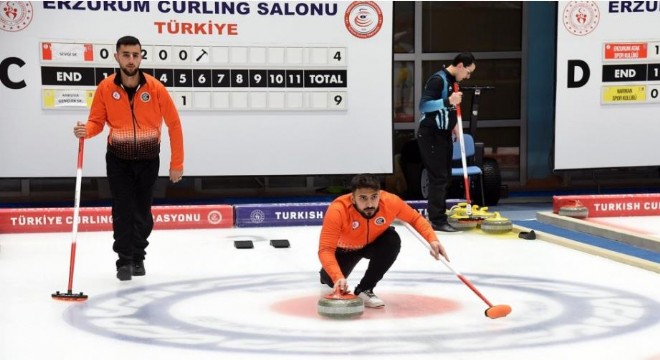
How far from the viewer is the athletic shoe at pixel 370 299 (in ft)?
17.9

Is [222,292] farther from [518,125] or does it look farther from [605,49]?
[518,125]

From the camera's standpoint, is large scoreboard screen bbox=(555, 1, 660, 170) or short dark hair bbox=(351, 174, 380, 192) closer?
short dark hair bbox=(351, 174, 380, 192)

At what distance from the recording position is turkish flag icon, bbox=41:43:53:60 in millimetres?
10211

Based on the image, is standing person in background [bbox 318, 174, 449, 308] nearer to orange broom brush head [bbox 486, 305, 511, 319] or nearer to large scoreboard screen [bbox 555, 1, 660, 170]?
orange broom brush head [bbox 486, 305, 511, 319]

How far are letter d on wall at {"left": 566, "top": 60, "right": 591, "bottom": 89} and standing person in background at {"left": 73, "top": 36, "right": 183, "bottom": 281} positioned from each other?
5.68 meters

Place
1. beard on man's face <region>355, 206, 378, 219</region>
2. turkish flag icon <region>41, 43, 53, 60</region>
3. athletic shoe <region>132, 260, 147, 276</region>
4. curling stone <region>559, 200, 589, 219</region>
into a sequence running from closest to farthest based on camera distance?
beard on man's face <region>355, 206, 378, 219</region> < athletic shoe <region>132, 260, 147, 276</region> < curling stone <region>559, 200, 589, 219</region> < turkish flag icon <region>41, 43, 53, 60</region>

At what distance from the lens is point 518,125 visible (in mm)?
12867

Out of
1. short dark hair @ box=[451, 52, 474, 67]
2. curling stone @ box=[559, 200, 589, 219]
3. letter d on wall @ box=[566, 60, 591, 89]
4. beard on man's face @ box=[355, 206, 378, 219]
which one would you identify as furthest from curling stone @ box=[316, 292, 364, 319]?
letter d on wall @ box=[566, 60, 591, 89]

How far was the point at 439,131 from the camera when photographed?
862 cm

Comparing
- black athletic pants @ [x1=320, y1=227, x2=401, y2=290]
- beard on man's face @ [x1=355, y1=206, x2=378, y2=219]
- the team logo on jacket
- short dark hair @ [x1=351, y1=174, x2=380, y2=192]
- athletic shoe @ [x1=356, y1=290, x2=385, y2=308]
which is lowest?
athletic shoe @ [x1=356, y1=290, x2=385, y2=308]

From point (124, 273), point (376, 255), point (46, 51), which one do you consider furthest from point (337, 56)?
point (376, 255)

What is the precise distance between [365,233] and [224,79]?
18.1 ft

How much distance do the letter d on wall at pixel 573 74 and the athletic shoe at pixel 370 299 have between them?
6.14m

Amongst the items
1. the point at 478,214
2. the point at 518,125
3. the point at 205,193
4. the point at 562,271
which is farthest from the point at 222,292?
the point at 518,125
